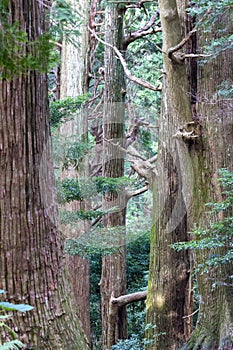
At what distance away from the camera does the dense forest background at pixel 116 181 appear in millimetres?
3576

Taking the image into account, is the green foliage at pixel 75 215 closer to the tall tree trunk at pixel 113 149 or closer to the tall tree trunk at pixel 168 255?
the tall tree trunk at pixel 168 255

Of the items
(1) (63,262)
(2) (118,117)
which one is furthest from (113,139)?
(1) (63,262)

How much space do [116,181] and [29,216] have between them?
12.6 feet

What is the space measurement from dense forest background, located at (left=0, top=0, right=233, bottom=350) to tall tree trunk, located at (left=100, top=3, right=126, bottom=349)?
1.0 inches

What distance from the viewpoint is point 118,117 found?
34.1 ft

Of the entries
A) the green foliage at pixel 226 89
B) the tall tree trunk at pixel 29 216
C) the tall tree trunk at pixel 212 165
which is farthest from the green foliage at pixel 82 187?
the tall tree trunk at pixel 29 216

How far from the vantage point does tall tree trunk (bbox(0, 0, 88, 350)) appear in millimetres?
3566

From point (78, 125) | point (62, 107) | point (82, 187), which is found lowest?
point (82, 187)

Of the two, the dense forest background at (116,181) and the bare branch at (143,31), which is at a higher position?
the bare branch at (143,31)

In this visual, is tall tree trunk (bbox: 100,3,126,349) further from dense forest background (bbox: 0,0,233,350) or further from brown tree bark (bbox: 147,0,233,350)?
brown tree bark (bbox: 147,0,233,350)

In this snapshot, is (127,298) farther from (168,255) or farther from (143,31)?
(143,31)

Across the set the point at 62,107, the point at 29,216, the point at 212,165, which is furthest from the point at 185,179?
the point at 29,216

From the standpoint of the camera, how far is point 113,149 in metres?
10.3

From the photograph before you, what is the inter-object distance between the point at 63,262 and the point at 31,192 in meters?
0.60
